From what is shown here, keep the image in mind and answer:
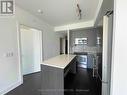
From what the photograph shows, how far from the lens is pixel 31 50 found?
474 cm

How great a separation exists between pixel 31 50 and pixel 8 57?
188cm

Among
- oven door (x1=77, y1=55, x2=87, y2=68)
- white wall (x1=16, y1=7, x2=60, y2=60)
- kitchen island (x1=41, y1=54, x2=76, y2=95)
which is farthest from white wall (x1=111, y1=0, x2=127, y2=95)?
oven door (x1=77, y1=55, x2=87, y2=68)

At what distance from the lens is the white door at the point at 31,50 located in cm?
443

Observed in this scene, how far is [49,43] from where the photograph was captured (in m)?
5.74

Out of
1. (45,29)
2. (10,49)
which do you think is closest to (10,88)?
(10,49)

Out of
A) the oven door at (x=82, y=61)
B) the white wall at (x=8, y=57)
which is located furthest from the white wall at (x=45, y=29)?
the oven door at (x=82, y=61)

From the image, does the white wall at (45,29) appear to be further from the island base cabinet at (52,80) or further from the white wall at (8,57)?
the island base cabinet at (52,80)

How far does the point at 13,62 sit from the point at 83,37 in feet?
13.8

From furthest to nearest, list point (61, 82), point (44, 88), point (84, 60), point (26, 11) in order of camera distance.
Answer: point (84, 60)
point (26, 11)
point (44, 88)
point (61, 82)

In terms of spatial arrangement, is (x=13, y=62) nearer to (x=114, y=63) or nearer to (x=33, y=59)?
(x=33, y=59)

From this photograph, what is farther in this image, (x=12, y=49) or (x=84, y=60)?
(x=84, y=60)

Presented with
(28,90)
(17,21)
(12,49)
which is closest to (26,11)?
(17,21)

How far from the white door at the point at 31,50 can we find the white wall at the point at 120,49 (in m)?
4.11

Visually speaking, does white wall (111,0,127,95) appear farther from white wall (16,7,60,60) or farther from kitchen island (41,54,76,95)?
white wall (16,7,60,60)
